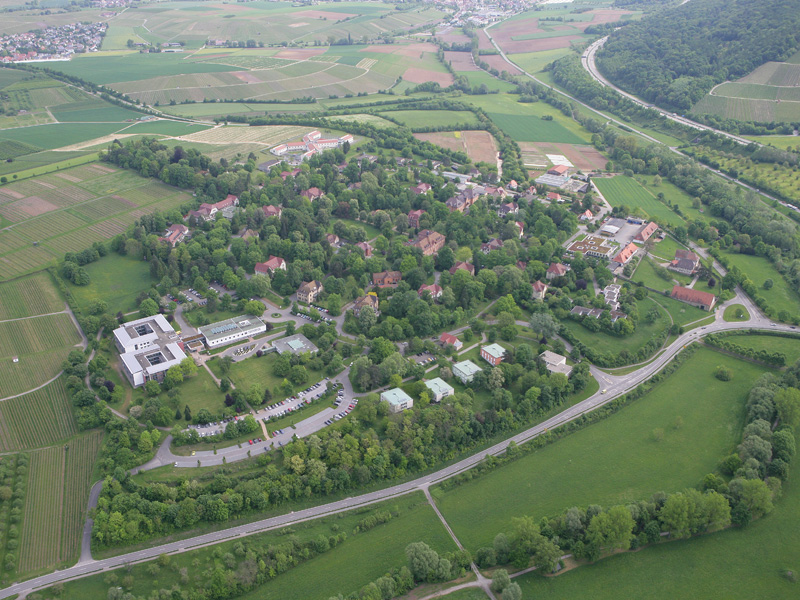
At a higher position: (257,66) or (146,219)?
(257,66)

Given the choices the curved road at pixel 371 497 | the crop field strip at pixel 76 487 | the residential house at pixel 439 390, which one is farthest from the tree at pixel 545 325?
the crop field strip at pixel 76 487

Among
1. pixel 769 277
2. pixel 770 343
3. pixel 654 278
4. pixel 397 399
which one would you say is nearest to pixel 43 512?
pixel 397 399

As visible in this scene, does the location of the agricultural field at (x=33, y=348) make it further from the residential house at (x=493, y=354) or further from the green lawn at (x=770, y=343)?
the green lawn at (x=770, y=343)

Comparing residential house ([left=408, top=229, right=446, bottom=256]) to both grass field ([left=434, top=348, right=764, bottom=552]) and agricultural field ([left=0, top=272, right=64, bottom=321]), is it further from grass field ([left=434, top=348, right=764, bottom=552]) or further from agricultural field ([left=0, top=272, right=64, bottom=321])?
agricultural field ([left=0, top=272, right=64, bottom=321])

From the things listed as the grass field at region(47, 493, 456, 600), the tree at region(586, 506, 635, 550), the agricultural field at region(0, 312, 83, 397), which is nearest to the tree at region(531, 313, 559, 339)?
the tree at region(586, 506, 635, 550)

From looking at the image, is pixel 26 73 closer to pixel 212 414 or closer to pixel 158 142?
pixel 158 142

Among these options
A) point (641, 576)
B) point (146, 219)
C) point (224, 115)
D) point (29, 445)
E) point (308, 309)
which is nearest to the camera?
point (641, 576)

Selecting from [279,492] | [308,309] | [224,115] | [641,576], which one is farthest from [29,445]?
[224,115]
